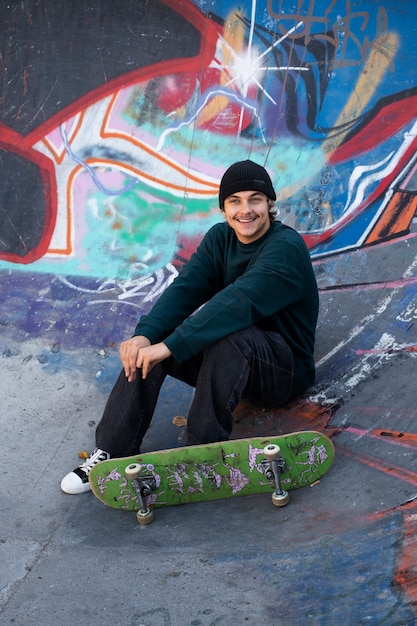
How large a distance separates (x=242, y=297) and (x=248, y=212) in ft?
1.49

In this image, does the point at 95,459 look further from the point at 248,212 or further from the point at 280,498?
the point at 248,212

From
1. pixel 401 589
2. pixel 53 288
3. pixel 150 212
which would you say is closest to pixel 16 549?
pixel 401 589

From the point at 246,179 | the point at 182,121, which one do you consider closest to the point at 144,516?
the point at 246,179

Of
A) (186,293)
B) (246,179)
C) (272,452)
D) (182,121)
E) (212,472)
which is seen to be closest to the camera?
(272,452)

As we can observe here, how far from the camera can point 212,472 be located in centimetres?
326

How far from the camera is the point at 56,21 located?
20.4 ft

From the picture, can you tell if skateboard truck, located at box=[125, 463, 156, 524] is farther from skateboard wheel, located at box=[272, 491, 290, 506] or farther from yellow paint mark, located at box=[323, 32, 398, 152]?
yellow paint mark, located at box=[323, 32, 398, 152]

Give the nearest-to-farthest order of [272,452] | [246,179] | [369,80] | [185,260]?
1. [272,452]
2. [246,179]
3. [185,260]
4. [369,80]

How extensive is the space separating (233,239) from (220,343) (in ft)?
2.33

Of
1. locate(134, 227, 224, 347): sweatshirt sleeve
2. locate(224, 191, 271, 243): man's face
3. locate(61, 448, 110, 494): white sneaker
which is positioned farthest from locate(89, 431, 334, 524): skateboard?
locate(224, 191, 271, 243): man's face

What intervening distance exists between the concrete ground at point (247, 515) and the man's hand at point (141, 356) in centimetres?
65

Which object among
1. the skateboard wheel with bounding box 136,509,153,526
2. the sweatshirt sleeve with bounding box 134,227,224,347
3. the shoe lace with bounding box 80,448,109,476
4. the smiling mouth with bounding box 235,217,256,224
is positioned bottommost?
the skateboard wheel with bounding box 136,509,153,526

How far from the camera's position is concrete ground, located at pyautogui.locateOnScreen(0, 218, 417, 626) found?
2.63 meters

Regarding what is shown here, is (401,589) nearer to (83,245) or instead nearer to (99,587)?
(99,587)
